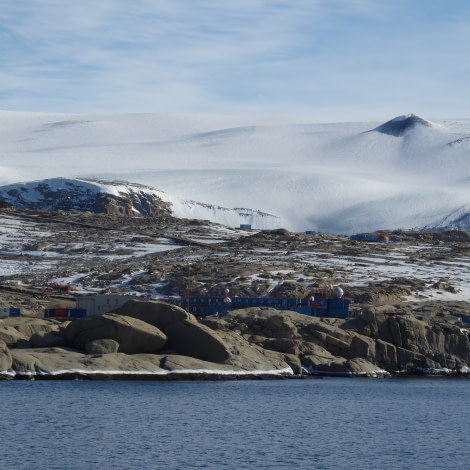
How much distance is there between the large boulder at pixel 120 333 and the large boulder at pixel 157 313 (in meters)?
1.51

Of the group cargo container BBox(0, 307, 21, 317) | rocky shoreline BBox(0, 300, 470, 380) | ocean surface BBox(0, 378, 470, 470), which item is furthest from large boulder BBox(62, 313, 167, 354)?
cargo container BBox(0, 307, 21, 317)

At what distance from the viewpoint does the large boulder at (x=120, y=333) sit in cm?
6259

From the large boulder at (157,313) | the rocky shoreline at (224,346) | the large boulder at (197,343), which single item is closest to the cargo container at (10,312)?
the rocky shoreline at (224,346)

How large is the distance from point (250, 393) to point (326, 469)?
2001 cm

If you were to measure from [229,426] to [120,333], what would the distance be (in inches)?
652

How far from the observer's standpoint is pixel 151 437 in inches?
1726

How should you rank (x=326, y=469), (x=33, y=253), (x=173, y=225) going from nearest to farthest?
(x=326, y=469)
(x=33, y=253)
(x=173, y=225)

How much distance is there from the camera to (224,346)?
6400 cm

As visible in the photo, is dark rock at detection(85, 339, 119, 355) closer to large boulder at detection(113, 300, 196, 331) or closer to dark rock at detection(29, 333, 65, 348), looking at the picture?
dark rock at detection(29, 333, 65, 348)

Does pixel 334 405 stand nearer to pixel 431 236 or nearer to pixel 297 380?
pixel 297 380

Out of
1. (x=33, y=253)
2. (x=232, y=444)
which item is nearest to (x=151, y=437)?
(x=232, y=444)

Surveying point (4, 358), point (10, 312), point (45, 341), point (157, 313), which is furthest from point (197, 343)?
point (10, 312)

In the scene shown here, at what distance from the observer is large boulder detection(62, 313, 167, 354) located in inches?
2464

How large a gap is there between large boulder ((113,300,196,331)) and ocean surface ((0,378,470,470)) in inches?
203
